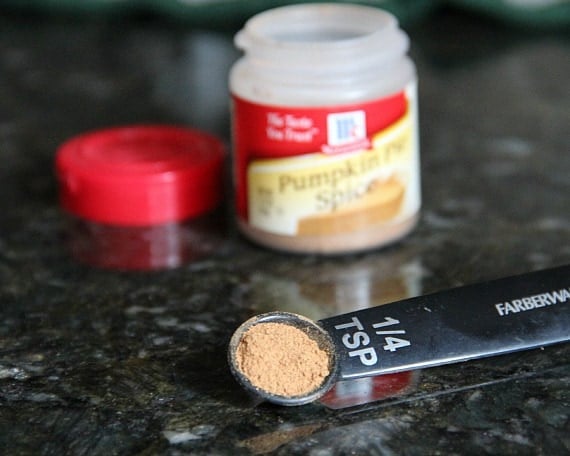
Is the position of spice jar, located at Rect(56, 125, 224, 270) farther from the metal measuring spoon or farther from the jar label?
the metal measuring spoon

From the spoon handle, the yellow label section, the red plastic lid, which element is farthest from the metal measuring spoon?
the red plastic lid

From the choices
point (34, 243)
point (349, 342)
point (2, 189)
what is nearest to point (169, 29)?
point (2, 189)

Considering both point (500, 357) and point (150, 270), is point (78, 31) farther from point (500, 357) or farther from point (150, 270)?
point (500, 357)

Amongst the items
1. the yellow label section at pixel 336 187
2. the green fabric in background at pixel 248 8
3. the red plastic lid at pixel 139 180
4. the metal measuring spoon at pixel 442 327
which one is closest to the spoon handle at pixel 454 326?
the metal measuring spoon at pixel 442 327

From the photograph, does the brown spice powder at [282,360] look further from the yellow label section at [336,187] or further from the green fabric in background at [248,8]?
the green fabric in background at [248,8]

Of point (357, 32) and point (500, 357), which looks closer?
point (500, 357)

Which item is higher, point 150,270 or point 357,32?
point 357,32

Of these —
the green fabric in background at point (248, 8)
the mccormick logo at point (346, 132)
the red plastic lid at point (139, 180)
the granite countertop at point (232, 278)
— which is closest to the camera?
the granite countertop at point (232, 278)

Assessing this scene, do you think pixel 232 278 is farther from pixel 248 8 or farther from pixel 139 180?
pixel 248 8
